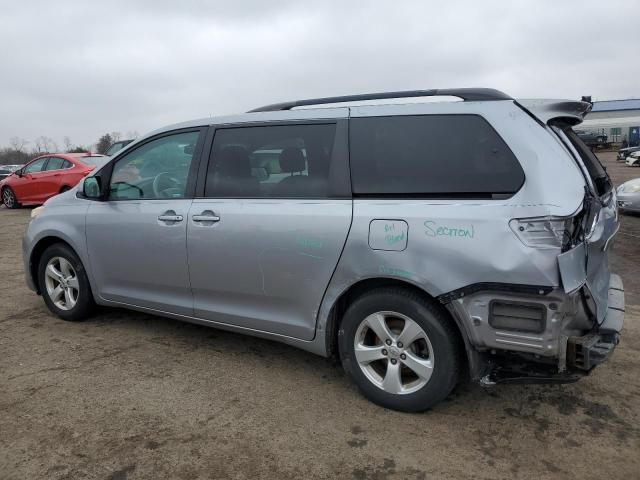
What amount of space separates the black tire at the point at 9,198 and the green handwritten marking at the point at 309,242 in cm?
1423

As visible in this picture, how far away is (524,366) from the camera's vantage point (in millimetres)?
2793

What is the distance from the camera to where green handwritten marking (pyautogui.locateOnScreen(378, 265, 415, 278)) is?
2.85 m

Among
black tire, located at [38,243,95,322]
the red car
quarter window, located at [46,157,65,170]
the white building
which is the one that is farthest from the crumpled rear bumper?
the white building

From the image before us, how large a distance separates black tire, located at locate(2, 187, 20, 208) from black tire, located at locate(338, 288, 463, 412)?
14.6m

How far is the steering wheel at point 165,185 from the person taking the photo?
3924 millimetres

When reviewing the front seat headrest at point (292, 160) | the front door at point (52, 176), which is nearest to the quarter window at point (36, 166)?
the front door at point (52, 176)

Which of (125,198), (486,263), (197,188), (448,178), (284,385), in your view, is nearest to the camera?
(486,263)

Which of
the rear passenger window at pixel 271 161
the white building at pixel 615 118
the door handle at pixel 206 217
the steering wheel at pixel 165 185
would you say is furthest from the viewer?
the white building at pixel 615 118

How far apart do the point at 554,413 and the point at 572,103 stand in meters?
1.82

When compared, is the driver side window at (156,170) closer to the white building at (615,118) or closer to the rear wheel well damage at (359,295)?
the rear wheel well damage at (359,295)

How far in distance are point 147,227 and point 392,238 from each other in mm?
1999

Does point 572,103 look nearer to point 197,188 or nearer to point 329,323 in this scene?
point 329,323

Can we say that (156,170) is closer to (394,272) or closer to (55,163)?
(394,272)

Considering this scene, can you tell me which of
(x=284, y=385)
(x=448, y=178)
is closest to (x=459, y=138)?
(x=448, y=178)
